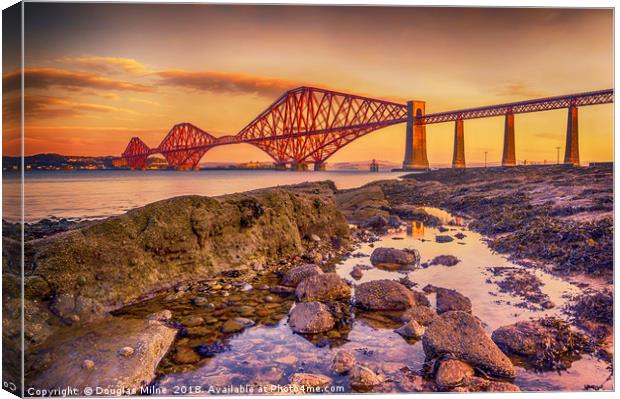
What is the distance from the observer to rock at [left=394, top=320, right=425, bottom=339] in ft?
10.5

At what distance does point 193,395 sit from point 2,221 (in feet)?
6.88

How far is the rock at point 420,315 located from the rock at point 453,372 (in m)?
0.56

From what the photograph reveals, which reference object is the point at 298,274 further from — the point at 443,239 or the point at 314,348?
the point at 443,239

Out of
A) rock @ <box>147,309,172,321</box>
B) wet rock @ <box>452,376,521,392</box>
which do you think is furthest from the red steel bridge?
wet rock @ <box>452,376,521,392</box>

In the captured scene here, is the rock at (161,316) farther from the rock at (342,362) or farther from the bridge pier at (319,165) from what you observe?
the bridge pier at (319,165)

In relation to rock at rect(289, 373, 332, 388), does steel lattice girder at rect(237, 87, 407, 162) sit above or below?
above

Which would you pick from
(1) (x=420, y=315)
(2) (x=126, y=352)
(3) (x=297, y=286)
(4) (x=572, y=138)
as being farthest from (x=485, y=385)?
(4) (x=572, y=138)

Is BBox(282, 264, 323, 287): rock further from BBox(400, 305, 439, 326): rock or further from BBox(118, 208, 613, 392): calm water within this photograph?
BBox(400, 305, 439, 326): rock

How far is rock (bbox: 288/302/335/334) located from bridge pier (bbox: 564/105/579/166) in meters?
3.27

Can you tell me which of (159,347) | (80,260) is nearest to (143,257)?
(80,260)

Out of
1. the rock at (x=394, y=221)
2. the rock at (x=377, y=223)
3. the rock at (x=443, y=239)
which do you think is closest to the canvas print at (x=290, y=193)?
the rock at (x=443, y=239)

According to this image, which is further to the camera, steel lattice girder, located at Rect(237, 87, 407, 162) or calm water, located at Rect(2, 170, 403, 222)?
steel lattice girder, located at Rect(237, 87, 407, 162)

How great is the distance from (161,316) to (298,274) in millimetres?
1454

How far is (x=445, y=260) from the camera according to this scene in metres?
4.78
